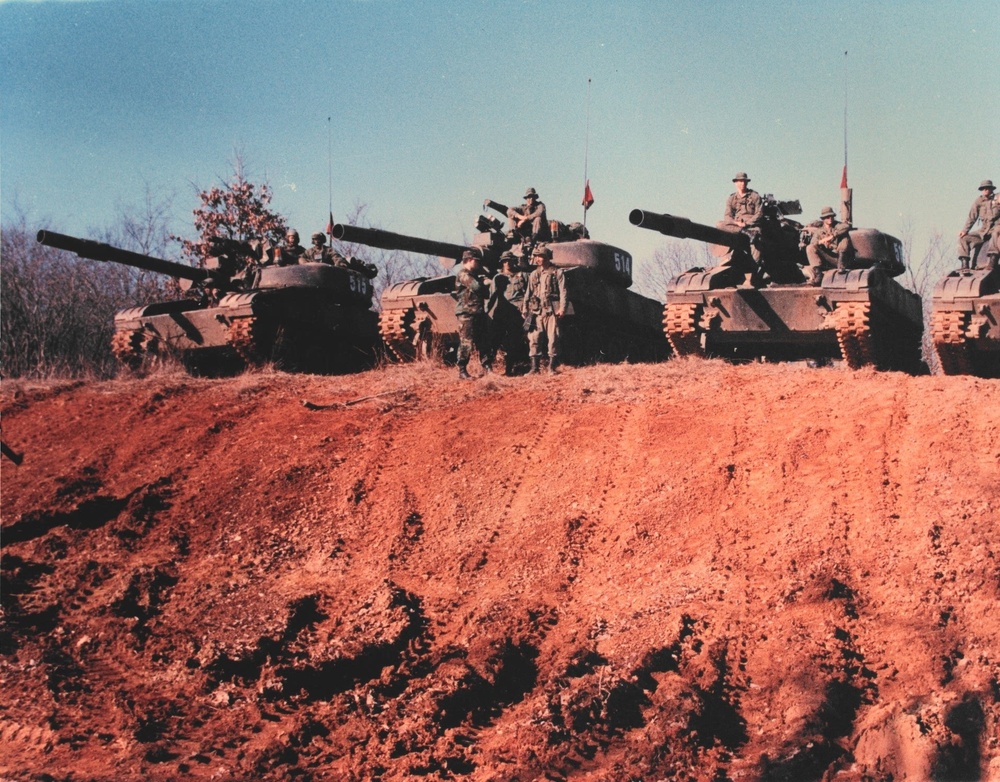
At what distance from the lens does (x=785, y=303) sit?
1373cm

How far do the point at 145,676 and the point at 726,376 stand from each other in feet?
22.6

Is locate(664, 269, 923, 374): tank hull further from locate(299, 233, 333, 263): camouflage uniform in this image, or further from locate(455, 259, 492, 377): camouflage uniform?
locate(299, 233, 333, 263): camouflage uniform

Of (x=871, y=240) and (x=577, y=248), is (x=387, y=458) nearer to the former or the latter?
(x=577, y=248)

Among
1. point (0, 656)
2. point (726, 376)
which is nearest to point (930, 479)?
point (726, 376)

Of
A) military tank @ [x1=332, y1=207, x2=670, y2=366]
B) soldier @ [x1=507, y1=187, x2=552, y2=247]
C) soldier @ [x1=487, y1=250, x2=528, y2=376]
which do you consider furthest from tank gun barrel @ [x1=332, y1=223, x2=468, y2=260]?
soldier @ [x1=487, y1=250, x2=528, y2=376]

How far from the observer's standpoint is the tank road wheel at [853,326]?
12.9 metres

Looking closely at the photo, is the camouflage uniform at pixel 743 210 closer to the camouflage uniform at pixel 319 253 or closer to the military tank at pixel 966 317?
the military tank at pixel 966 317

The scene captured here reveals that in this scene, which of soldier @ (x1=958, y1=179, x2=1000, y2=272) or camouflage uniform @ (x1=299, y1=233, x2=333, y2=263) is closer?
soldier @ (x1=958, y1=179, x2=1000, y2=272)

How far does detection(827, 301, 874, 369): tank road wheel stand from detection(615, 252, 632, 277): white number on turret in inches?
141

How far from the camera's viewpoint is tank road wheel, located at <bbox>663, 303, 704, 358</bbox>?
14.1 m

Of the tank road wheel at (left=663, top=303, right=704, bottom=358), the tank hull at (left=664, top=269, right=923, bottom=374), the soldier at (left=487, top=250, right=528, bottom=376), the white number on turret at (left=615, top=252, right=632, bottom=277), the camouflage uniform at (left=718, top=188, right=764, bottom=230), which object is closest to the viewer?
the tank hull at (left=664, top=269, right=923, bottom=374)

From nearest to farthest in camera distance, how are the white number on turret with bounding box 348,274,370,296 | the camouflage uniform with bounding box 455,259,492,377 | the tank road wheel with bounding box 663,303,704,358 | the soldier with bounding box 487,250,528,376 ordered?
1. the camouflage uniform with bounding box 455,259,492,377
2. the soldier with bounding box 487,250,528,376
3. the tank road wheel with bounding box 663,303,704,358
4. the white number on turret with bounding box 348,274,370,296

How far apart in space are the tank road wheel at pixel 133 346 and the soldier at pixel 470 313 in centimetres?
575

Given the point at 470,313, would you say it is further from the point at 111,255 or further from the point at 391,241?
the point at 111,255
